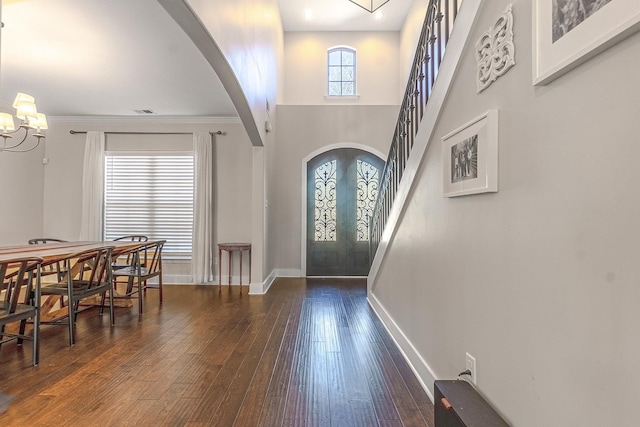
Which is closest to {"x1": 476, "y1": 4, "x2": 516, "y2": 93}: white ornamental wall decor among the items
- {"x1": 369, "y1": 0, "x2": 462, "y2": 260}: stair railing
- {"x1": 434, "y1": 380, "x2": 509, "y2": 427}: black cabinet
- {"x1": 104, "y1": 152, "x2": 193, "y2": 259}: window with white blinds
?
{"x1": 369, "y1": 0, "x2": 462, "y2": 260}: stair railing

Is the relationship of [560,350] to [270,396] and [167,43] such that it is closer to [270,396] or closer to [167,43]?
[270,396]

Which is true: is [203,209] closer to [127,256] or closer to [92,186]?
[127,256]

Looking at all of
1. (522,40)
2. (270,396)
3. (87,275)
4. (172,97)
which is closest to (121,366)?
(270,396)

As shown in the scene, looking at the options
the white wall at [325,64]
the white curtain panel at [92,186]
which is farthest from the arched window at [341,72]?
the white curtain panel at [92,186]

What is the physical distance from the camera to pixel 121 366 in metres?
2.44

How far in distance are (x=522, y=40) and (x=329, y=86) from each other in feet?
20.5

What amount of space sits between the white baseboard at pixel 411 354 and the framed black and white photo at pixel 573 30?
1.77 metres

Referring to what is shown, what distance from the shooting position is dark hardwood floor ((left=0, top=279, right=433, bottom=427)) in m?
1.85

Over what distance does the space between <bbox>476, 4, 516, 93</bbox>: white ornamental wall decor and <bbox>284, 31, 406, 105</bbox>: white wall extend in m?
5.73

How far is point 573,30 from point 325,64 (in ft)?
21.8

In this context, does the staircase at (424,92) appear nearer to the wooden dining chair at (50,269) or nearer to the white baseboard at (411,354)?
the white baseboard at (411,354)

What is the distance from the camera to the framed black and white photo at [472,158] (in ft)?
4.58

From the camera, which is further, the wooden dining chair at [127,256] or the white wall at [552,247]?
the wooden dining chair at [127,256]

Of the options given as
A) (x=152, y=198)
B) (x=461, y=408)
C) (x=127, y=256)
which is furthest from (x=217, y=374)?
(x=152, y=198)
